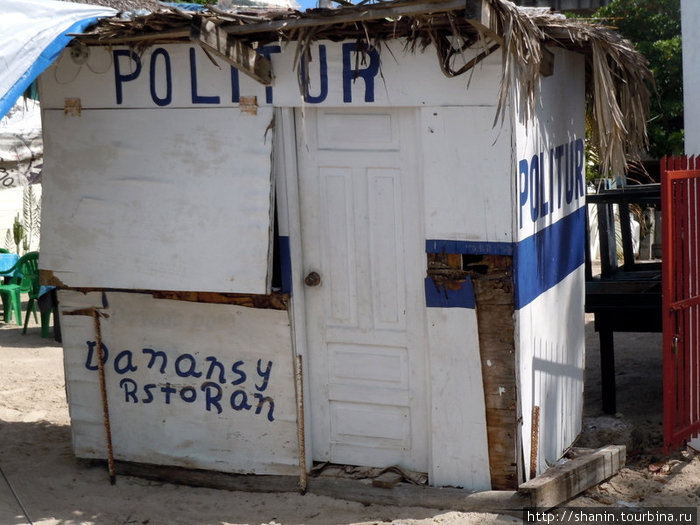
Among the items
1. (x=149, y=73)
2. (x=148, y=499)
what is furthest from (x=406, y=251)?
(x=148, y=499)

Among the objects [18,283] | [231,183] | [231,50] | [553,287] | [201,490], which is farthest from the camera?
[18,283]

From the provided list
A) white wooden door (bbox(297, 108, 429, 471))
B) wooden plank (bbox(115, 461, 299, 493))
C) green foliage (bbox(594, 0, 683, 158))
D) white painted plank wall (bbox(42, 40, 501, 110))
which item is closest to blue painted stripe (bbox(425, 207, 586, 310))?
white wooden door (bbox(297, 108, 429, 471))

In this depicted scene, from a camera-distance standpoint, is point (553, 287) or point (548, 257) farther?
point (553, 287)

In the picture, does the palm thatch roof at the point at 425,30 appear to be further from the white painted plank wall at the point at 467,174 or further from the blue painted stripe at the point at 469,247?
the blue painted stripe at the point at 469,247

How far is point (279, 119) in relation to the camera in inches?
208

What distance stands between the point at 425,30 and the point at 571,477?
8.88 feet

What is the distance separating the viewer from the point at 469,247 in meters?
5.09

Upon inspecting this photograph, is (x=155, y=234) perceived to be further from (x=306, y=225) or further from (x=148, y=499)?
(x=148, y=499)

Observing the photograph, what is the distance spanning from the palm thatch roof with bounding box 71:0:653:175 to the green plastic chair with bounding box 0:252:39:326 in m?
5.84

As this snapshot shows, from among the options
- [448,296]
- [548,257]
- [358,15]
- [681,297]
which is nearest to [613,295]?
[681,297]

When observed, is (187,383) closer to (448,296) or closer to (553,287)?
(448,296)

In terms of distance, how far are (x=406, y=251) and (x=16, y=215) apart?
32.6 feet

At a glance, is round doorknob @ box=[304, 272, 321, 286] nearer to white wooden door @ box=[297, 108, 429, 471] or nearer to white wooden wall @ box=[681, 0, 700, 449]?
white wooden door @ box=[297, 108, 429, 471]

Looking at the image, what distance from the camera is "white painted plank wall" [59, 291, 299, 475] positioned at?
5574 mm
